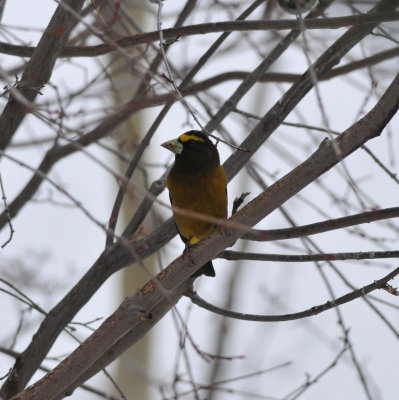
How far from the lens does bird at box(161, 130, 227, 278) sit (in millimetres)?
3664

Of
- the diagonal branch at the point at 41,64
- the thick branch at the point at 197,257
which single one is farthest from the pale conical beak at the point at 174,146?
the thick branch at the point at 197,257

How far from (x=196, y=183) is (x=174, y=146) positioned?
32 cm

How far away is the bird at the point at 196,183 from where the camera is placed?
12.0ft

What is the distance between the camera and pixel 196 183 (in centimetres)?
372

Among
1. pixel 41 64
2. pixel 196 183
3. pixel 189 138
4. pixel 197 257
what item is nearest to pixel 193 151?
pixel 189 138

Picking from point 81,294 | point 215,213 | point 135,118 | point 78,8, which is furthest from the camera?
point 135,118

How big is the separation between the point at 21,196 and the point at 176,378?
1.36 metres

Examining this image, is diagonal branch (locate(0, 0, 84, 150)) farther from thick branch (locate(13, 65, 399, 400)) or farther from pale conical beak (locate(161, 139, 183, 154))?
thick branch (locate(13, 65, 399, 400))

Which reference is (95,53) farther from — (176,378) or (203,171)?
(176,378)

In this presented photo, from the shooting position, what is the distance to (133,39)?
324cm

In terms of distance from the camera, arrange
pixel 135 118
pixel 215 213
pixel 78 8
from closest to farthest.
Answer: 1. pixel 78 8
2. pixel 215 213
3. pixel 135 118

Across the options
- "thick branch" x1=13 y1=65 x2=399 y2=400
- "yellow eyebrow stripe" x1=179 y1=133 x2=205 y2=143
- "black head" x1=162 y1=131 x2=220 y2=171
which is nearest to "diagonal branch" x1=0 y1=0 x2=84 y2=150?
"black head" x1=162 y1=131 x2=220 y2=171

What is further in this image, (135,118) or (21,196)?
(135,118)

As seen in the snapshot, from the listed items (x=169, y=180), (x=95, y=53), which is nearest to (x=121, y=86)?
(x=169, y=180)
